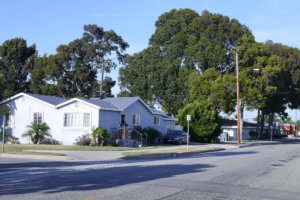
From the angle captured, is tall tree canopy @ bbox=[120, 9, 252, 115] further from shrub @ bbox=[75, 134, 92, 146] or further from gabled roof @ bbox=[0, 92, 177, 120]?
shrub @ bbox=[75, 134, 92, 146]

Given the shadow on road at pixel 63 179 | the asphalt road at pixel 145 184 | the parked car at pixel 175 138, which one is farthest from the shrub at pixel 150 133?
the asphalt road at pixel 145 184

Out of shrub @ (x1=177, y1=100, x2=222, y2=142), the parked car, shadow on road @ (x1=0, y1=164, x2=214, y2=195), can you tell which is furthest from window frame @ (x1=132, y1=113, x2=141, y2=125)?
shadow on road @ (x1=0, y1=164, x2=214, y2=195)

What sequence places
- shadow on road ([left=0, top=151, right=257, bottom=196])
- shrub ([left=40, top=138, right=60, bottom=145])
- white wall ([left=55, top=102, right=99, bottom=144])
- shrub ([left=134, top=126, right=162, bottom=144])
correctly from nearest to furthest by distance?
shadow on road ([left=0, top=151, right=257, bottom=196]) < white wall ([left=55, top=102, right=99, bottom=144]) < shrub ([left=40, top=138, right=60, bottom=145]) < shrub ([left=134, top=126, right=162, bottom=144])

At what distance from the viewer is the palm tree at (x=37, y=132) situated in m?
31.9

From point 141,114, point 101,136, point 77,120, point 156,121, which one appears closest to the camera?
point 101,136

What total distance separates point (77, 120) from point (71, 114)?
837 mm

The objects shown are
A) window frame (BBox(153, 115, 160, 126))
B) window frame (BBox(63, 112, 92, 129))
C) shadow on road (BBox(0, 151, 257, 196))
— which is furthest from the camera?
window frame (BBox(153, 115, 160, 126))

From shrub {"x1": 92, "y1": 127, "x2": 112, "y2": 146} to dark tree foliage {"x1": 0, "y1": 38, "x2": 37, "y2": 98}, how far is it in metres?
30.6

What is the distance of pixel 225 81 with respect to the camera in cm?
4841

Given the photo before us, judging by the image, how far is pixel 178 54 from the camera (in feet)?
184

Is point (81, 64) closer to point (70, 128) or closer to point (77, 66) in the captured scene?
point (77, 66)

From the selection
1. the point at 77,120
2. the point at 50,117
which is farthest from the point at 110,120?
the point at 50,117

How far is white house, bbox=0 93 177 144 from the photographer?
3052 centimetres

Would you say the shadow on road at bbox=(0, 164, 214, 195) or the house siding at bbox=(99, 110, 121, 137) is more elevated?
the house siding at bbox=(99, 110, 121, 137)
